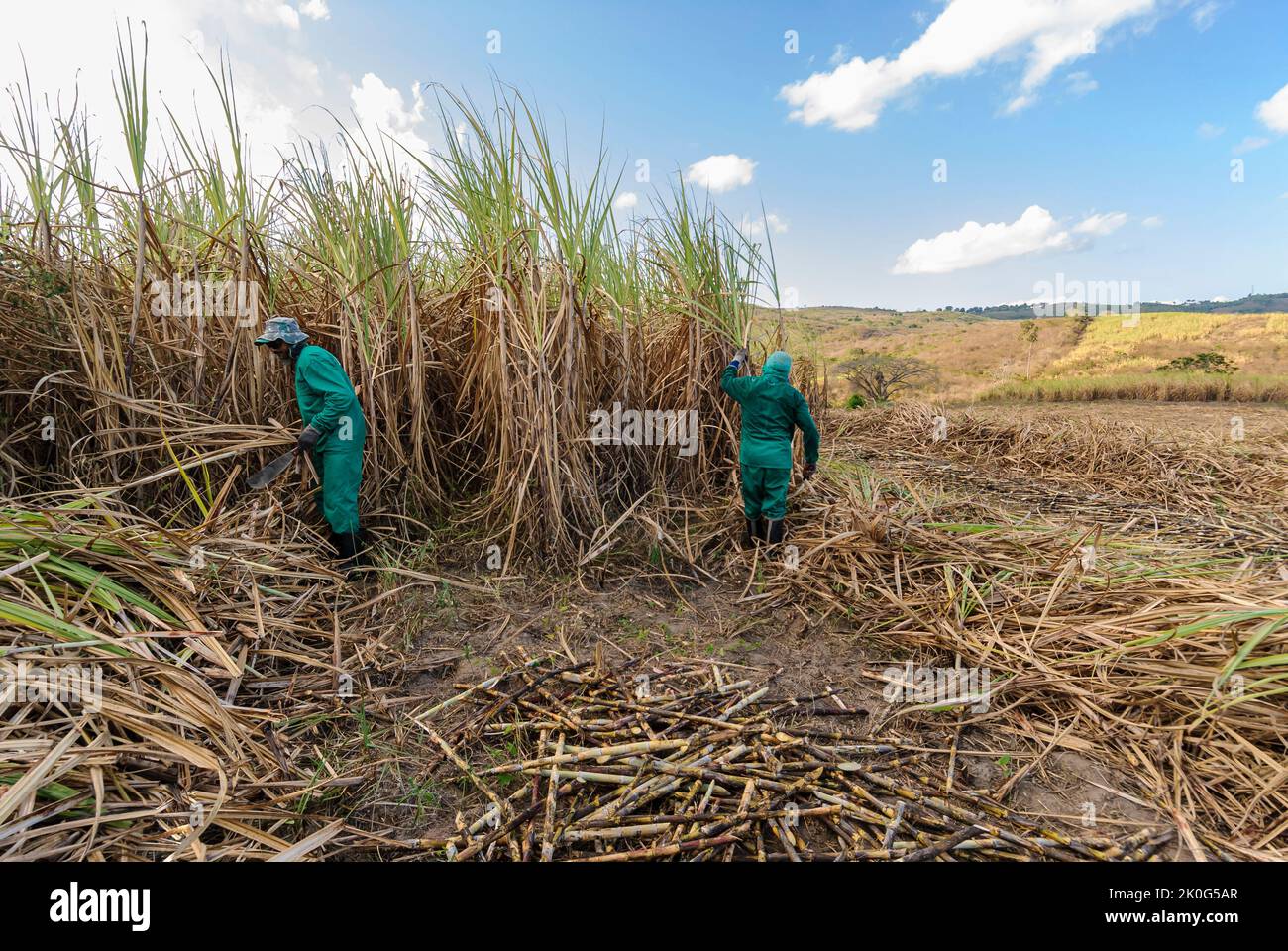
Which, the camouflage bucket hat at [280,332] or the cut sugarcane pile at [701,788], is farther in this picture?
the camouflage bucket hat at [280,332]

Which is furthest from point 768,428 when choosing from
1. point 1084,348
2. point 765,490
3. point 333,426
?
point 1084,348

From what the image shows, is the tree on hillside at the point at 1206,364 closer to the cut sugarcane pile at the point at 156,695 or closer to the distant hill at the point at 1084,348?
the distant hill at the point at 1084,348

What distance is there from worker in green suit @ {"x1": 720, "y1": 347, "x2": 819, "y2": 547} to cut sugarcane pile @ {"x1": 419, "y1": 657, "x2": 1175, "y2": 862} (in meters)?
1.58

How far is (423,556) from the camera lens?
11.0ft

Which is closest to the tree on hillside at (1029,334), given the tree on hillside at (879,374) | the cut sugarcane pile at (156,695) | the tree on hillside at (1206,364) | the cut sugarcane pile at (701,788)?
the tree on hillside at (1206,364)

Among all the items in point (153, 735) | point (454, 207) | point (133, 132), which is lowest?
point (153, 735)

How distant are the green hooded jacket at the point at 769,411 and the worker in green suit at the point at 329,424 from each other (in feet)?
7.64

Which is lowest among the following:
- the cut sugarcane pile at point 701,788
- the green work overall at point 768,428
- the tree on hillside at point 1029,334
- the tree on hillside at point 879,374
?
the cut sugarcane pile at point 701,788

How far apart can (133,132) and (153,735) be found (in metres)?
3.35

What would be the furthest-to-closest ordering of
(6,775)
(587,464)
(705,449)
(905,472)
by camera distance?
(905,472)
(705,449)
(587,464)
(6,775)

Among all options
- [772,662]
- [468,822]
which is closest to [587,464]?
[772,662]

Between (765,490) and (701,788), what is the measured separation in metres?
2.21

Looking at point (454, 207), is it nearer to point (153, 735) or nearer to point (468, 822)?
point (153, 735)

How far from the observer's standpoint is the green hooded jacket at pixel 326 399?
3117 millimetres
